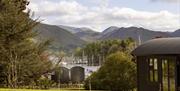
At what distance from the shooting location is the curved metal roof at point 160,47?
73.4 feet

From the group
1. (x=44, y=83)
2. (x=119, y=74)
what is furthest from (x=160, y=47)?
(x=44, y=83)

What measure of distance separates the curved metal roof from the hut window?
448 millimetres

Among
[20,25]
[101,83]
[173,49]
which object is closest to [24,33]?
[20,25]

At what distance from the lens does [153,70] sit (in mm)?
23609

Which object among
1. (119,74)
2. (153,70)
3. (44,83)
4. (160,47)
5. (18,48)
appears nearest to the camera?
(160,47)

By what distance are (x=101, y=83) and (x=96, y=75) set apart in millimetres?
1007

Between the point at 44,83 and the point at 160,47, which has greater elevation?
the point at 160,47

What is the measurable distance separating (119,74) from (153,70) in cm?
1033

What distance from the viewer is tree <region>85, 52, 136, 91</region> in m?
33.7

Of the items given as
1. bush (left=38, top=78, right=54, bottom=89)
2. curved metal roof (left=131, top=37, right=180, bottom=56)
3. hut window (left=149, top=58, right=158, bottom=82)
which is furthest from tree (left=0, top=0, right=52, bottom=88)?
hut window (left=149, top=58, right=158, bottom=82)

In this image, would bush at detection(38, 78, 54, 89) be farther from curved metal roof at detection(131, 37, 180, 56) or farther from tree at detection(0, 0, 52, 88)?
curved metal roof at detection(131, 37, 180, 56)

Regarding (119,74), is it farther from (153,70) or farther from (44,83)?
(153,70)

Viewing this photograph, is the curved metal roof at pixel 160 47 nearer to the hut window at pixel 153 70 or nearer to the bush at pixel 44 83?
the hut window at pixel 153 70

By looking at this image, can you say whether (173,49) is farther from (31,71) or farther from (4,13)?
(31,71)
